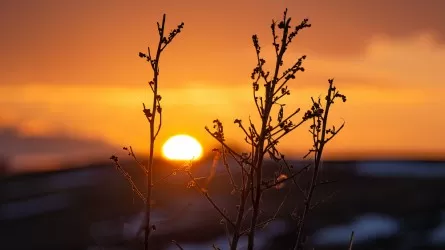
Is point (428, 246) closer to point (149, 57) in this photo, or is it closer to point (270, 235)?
point (270, 235)

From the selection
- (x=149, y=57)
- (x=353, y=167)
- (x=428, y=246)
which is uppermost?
(x=149, y=57)

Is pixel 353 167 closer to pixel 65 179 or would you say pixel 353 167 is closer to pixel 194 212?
pixel 194 212

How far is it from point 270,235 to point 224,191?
30.1ft

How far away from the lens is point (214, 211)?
137 ft

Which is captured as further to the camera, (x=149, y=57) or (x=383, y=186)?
(x=383, y=186)

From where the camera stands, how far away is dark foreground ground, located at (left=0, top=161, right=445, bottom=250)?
39.3m

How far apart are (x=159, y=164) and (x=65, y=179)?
6837mm

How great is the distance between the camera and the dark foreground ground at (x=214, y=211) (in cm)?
3931

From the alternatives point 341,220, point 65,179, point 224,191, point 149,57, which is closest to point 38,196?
point 65,179

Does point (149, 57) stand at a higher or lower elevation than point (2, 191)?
higher

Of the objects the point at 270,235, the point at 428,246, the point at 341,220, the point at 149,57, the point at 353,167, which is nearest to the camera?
the point at 149,57

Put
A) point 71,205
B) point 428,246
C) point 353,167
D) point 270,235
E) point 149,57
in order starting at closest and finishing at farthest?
1. point 149,57
2. point 270,235
3. point 428,246
4. point 71,205
5. point 353,167

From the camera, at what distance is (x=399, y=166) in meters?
53.2

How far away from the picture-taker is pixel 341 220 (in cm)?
4366
